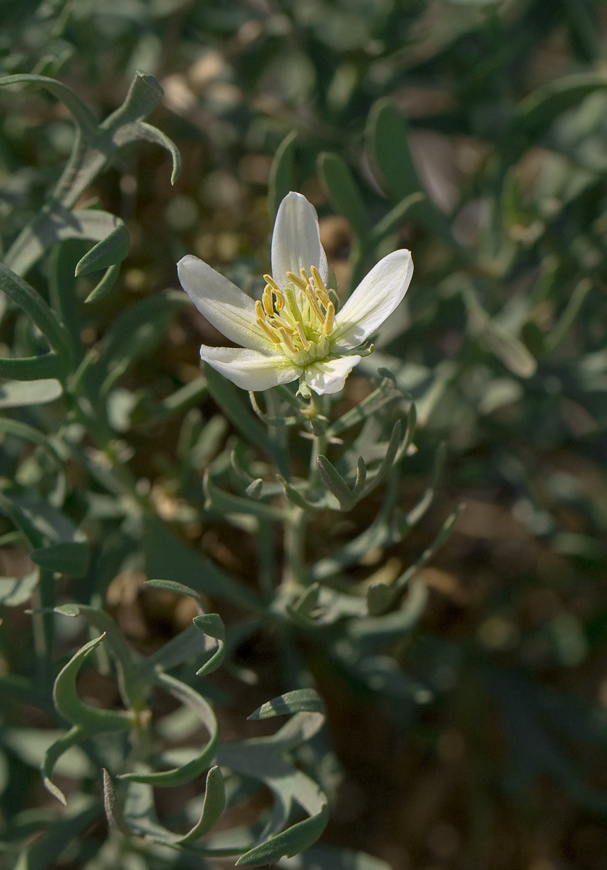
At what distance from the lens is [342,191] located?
1.25 m

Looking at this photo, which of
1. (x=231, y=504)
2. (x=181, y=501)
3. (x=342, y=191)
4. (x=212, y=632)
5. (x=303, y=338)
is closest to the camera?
(x=212, y=632)

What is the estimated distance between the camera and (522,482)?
1.74 m

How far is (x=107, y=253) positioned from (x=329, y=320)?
0.26 m

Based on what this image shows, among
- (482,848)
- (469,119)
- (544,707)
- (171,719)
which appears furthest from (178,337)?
(482,848)

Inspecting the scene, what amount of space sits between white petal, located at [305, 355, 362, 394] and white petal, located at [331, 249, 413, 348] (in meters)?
0.05

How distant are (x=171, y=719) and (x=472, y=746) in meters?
0.88

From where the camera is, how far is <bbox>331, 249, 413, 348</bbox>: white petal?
96 centimetres

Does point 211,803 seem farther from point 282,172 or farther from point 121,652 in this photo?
point 282,172

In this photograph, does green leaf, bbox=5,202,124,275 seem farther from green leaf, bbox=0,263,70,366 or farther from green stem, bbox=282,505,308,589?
green stem, bbox=282,505,308,589

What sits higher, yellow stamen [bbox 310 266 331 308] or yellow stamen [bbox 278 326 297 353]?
yellow stamen [bbox 310 266 331 308]

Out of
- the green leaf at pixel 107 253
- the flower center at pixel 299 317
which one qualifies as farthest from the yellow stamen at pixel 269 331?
the green leaf at pixel 107 253

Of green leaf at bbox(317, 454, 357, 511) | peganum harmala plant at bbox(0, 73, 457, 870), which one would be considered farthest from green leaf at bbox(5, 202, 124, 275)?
green leaf at bbox(317, 454, 357, 511)

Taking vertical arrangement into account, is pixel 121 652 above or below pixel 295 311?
below

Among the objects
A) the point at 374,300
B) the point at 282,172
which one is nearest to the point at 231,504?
the point at 374,300
